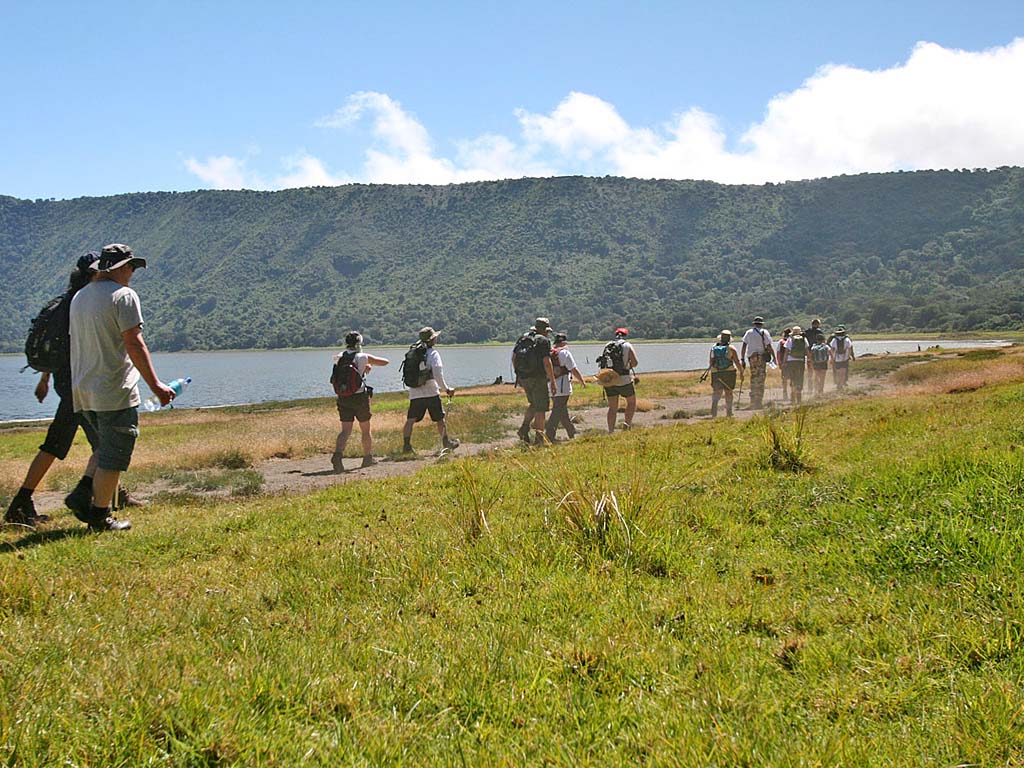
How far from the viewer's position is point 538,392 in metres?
14.6

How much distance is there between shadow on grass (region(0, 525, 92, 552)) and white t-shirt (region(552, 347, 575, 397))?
30.3ft

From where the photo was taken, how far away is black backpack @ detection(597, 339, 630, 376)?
15.2 meters

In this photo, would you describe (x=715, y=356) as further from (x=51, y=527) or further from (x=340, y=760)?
(x=340, y=760)

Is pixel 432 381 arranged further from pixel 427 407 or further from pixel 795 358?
pixel 795 358

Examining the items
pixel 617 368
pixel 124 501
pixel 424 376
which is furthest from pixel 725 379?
pixel 124 501

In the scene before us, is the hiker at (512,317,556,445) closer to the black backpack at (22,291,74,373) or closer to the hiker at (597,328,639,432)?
the hiker at (597,328,639,432)

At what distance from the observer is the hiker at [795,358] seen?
20.4 metres

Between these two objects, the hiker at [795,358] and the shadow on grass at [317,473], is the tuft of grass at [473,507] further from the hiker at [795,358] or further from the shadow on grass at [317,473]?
the hiker at [795,358]

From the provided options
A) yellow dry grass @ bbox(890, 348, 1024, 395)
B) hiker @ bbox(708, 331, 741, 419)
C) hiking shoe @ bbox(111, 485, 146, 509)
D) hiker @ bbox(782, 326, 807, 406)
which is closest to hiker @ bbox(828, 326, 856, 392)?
yellow dry grass @ bbox(890, 348, 1024, 395)

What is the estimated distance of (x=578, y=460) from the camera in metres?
9.87

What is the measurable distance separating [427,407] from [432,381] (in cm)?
58

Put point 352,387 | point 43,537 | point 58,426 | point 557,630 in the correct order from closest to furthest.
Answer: point 557,630
point 43,537
point 58,426
point 352,387

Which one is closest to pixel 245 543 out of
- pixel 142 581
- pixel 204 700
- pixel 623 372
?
pixel 142 581

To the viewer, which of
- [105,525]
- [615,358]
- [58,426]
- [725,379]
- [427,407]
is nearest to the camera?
[105,525]
